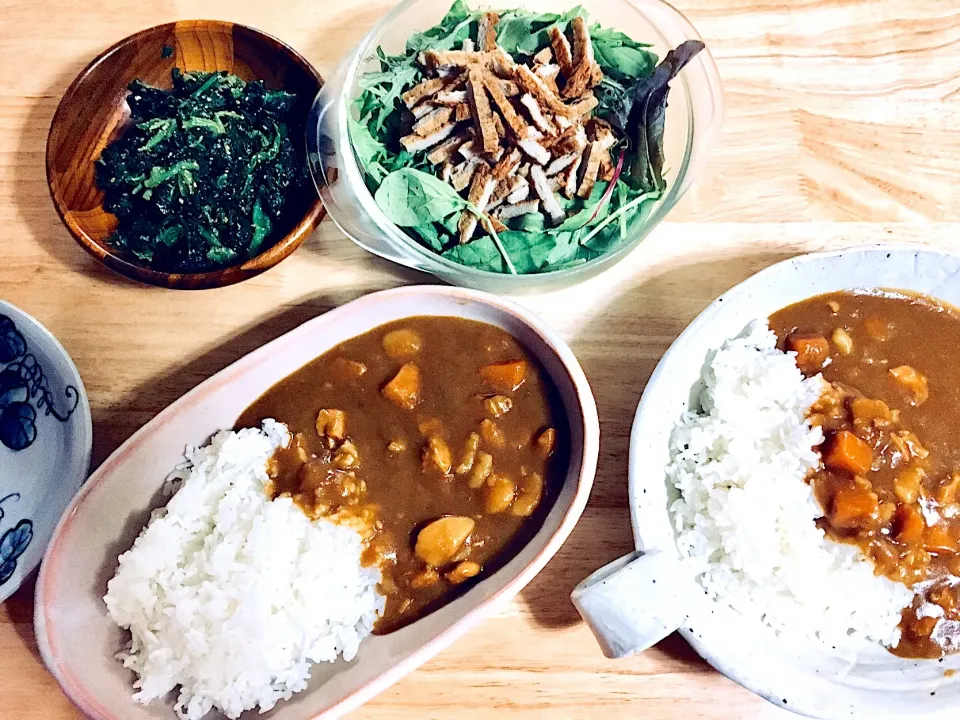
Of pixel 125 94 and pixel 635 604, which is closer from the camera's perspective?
pixel 635 604

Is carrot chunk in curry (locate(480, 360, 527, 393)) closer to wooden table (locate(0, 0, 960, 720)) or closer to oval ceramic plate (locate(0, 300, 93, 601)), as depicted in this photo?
wooden table (locate(0, 0, 960, 720))

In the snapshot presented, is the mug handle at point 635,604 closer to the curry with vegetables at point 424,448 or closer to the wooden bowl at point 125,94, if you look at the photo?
the curry with vegetables at point 424,448

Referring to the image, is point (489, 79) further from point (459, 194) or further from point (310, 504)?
point (310, 504)

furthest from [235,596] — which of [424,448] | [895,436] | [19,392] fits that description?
[895,436]

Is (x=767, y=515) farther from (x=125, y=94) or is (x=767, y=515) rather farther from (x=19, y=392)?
(x=125, y=94)

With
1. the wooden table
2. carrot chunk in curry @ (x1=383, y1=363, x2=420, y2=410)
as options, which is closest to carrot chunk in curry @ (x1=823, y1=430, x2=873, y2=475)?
the wooden table

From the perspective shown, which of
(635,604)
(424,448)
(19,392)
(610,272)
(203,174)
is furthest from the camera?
(610,272)
